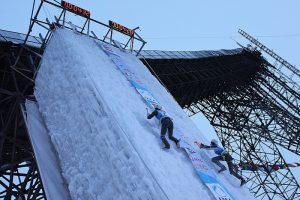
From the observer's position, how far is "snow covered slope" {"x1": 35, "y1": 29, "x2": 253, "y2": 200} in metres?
9.16

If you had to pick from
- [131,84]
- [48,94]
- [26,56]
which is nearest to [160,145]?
[131,84]

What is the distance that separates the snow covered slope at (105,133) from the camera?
916 cm

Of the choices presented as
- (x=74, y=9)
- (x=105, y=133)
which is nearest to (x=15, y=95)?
(x=74, y=9)

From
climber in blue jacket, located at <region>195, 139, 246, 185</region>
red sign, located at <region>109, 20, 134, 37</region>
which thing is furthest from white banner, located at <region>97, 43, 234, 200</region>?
red sign, located at <region>109, 20, 134, 37</region>

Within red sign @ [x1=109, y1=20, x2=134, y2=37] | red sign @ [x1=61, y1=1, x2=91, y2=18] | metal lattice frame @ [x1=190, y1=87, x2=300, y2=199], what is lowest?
metal lattice frame @ [x1=190, y1=87, x2=300, y2=199]

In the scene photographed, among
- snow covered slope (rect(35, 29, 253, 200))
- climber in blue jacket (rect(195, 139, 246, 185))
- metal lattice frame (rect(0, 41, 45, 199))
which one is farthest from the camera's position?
metal lattice frame (rect(0, 41, 45, 199))

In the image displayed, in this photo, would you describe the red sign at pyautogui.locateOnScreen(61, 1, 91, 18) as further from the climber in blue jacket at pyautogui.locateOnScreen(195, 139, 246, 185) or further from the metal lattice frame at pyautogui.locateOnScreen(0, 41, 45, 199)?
the climber in blue jacket at pyautogui.locateOnScreen(195, 139, 246, 185)

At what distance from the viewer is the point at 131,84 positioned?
14.8 meters

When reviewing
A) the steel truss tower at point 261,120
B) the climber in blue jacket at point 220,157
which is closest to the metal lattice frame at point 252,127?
the steel truss tower at point 261,120

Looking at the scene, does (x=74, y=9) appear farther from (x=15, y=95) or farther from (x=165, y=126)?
(x=165, y=126)

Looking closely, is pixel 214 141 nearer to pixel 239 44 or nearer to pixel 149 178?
pixel 149 178

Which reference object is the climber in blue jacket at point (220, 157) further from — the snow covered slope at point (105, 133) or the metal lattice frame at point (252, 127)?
the metal lattice frame at point (252, 127)

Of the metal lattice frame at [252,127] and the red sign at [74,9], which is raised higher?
the red sign at [74,9]

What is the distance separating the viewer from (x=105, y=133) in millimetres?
10438
